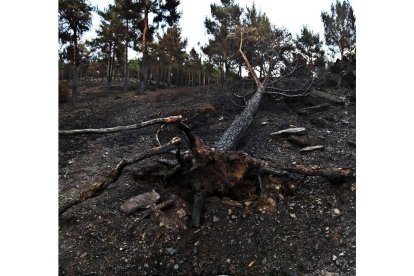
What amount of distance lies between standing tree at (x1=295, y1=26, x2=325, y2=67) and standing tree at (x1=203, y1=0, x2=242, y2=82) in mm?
968

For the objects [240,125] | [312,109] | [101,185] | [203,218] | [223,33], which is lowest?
[203,218]

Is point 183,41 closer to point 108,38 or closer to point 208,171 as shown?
point 108,38

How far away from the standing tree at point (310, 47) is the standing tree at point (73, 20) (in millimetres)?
2950

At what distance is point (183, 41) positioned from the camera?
371cm

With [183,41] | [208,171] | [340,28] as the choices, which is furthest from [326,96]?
[208,171]

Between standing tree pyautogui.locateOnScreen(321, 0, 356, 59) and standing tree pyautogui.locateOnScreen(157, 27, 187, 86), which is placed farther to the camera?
standing tree pyautogui.locateOnScreen(157, 27, 187, 86)

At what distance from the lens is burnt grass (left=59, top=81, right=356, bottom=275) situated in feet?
7.00

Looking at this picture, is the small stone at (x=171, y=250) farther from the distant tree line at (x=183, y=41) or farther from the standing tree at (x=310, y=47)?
the standing tree at (x=310, y=47)

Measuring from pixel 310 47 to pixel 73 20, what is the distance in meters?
3.32

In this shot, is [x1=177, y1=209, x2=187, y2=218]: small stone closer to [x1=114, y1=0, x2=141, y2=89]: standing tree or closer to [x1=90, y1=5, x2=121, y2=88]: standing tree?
[x1=114, y1=0, x2=141, y2=89]: standing tree

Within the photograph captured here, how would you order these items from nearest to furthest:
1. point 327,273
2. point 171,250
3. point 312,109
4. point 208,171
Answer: point 327,273 < point 171,250 < point 208,171 < point 312,109

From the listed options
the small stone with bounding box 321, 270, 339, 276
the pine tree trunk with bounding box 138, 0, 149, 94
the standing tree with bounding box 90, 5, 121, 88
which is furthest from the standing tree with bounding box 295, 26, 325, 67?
the small stone with bounding box 321, 270, 339, 276
